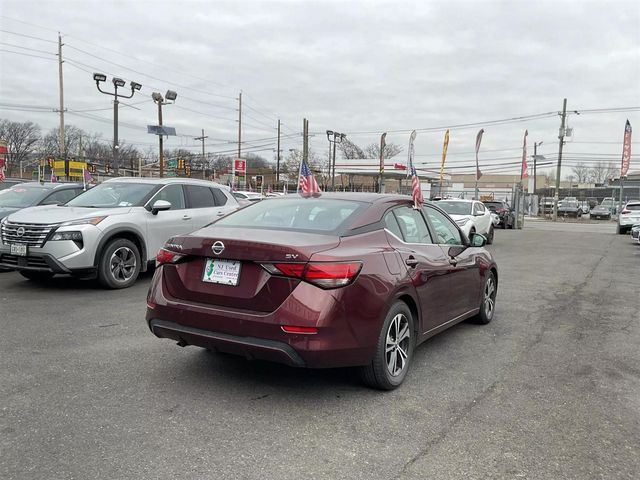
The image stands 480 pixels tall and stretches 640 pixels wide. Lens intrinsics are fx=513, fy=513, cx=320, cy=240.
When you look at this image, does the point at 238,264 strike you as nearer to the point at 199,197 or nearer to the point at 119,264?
the point at 119,264

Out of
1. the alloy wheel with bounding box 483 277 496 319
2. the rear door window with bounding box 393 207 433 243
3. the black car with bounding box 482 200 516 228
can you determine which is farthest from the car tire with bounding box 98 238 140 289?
the black car with bounding box 482 200 516 228

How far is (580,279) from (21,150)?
95.1 m

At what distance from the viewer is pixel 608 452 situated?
3.07 m

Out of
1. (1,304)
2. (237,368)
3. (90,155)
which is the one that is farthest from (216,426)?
(90,155)

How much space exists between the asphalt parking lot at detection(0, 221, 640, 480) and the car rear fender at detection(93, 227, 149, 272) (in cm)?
163

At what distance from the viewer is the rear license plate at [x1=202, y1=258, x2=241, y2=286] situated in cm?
357

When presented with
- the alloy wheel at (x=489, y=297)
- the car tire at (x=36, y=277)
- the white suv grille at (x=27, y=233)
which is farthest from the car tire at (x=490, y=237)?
the white suv grille at (x=27, y=233)

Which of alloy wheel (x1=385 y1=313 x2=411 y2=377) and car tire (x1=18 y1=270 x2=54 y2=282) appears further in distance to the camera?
car tire (x1=18 y1=270 x2=54 y2=282)

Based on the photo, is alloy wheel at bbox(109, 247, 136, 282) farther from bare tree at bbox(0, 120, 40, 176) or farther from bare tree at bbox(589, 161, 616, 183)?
bare tree at bbox(589, 161, 616, 183)

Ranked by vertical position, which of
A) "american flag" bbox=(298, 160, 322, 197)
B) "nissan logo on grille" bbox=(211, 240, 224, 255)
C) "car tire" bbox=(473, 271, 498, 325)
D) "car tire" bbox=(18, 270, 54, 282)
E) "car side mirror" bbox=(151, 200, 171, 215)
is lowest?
"car tire" bbox=(18, 270, 54, 282)

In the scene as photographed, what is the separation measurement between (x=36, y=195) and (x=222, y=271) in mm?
8254

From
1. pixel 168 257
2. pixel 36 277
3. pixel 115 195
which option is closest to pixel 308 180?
pixel 115 195

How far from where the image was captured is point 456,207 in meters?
16.5

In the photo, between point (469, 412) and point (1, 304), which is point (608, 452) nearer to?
point (469, 412)
